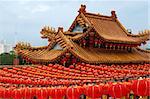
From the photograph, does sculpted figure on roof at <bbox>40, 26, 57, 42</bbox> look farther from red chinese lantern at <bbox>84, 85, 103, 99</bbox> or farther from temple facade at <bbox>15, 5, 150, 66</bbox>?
red chinese lantern at <bbox>84, 85, 103, 99</bbox>

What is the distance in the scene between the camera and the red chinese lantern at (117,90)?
790cm

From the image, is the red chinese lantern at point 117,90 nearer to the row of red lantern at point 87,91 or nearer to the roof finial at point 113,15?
the row of red lantern at point 87,91

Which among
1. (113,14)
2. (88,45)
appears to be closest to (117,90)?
(88,45)

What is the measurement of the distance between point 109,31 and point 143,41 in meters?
2.34

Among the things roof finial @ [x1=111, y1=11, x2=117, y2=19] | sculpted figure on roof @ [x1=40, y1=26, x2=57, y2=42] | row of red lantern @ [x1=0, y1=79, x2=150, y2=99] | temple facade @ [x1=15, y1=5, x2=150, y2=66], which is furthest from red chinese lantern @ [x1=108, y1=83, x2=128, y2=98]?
roof finial @ [x1=111, y1=11, x2=117, y2=19]

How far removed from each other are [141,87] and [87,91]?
5.44 feet

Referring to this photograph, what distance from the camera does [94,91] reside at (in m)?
8.41

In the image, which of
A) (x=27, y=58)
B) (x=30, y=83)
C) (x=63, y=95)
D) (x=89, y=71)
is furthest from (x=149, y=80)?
(x=27, y=58)

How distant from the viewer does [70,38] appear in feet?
55.0

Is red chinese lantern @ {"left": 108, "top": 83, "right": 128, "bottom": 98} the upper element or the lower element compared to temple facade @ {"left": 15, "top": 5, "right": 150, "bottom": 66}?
lower

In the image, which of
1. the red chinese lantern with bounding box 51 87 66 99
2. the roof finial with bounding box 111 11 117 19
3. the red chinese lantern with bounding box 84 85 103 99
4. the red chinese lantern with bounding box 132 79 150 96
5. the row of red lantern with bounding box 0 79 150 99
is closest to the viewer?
the red chinese lantern with bounding box 132 79 150 96

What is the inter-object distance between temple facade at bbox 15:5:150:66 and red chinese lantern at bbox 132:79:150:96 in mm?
8086

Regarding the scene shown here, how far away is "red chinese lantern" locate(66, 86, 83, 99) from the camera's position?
8.75 meters

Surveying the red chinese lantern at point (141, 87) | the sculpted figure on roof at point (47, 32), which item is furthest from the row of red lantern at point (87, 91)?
the sculpted figure on roof at point (47, 32)
